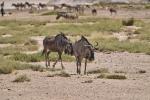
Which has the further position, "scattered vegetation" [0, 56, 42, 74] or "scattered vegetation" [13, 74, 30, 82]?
"scattered vegetation" [0, 56, 42, 74]

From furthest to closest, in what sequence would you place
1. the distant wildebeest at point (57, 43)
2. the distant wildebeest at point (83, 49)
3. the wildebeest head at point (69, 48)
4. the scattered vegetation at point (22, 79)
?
the distant wildebeest at point (57, 43) → the wildebeest head at point (69, 48) → the distant wildebeest at point (83, 49) → the scattered vegetation at point (22, 79)

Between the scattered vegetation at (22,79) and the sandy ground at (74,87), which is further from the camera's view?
the scattered vegetation at (22,79)

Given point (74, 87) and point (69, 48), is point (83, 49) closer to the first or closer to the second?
point (69, 48)

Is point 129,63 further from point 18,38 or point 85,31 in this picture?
point 85,31

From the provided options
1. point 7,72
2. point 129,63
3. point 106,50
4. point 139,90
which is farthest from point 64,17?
point 139,90

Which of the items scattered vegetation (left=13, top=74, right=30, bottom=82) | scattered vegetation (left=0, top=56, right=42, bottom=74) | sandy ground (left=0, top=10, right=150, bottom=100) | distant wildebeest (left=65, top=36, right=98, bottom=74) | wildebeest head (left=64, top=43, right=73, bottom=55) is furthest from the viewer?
wildebeest head (left=64, top=43, right=73, bottom=55)

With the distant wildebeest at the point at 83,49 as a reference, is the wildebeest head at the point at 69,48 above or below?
below

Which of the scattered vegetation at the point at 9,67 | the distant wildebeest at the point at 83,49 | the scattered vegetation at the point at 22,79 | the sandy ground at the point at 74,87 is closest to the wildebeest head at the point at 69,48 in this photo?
the sandy ground at the point at 74,87

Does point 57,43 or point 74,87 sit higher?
point 57,43

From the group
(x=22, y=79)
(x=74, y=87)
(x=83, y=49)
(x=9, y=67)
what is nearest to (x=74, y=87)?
(x=74, y=87)

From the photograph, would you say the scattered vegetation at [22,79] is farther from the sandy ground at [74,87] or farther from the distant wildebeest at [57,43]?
the distant wildebeest at [57,43]

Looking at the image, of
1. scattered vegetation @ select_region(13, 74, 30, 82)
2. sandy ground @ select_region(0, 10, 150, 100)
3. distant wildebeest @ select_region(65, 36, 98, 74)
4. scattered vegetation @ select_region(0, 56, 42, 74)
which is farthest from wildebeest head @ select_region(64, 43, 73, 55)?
scattered vegetation @ select_region(13, 74, 30, 82)

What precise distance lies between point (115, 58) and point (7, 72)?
842 cm

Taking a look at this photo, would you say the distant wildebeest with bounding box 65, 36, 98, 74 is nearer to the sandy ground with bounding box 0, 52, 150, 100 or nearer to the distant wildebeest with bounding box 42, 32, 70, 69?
the sandy ground with bounding box 0, 52, 150, 100
